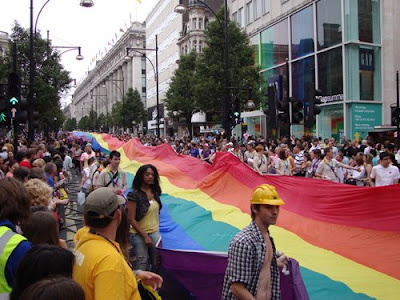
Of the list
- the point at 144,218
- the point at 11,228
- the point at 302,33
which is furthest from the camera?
the point at 302,33

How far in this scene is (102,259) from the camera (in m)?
2.55

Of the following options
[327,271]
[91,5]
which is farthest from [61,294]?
[91,5]

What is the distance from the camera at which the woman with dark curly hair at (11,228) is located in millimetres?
2947

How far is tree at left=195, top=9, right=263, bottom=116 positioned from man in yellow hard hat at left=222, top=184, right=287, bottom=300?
28.4m

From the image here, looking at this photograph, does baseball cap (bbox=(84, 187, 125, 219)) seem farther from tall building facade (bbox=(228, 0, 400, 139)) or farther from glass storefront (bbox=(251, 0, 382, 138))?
tall building facade (bbox=(228, 0, 400, 139))

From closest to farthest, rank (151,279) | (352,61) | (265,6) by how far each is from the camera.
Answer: (151,279)
(352,61)
(265,6)

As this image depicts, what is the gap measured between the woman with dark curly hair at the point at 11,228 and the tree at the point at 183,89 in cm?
4432

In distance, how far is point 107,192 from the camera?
3004 mm

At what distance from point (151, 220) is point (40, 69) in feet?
94.0

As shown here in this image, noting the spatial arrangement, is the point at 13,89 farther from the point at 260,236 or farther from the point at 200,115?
the point at 200,115

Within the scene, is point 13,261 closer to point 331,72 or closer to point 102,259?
point 102,259

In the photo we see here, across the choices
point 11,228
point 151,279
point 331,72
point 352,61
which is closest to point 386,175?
point 151,279

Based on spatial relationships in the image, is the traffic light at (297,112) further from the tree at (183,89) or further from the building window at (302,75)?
the tree at (183,89)

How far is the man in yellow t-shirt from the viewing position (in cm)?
247
